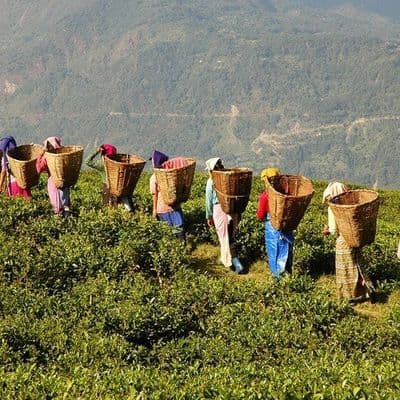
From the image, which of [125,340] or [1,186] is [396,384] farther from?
[1,186]

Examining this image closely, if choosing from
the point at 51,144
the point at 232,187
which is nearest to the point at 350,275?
the point at 232,187

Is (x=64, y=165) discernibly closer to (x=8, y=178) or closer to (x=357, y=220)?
(x=8, y=178)

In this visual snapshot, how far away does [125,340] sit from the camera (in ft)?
24.3

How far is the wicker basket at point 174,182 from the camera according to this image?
11.0 m

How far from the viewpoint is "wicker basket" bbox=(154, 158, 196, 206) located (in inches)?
435

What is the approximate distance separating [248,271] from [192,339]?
3.91 meters

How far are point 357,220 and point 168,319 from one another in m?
3.08

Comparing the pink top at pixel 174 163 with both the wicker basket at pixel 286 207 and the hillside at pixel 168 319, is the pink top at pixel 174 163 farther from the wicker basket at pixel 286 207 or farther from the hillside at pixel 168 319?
the wicker basket at pixel 286 207

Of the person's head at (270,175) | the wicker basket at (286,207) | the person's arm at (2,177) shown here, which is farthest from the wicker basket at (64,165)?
the wicker basket at (286,207)

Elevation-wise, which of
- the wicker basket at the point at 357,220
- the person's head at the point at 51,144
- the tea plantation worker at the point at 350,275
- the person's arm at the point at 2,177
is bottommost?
the tea plantation worker at the point at 350,275

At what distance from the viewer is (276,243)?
10.3 m

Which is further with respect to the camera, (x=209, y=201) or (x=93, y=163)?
(x=93, y=163)

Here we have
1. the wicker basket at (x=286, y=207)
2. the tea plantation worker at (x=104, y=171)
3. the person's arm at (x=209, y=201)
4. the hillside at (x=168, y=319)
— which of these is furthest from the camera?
the tea plantation worker at (x=104, y=171)

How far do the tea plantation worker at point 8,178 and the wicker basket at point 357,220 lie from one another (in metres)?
6.42
